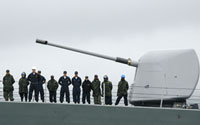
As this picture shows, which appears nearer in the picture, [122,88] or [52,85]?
[122,88]

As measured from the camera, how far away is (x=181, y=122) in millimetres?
12172

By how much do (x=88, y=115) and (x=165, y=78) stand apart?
246 cm

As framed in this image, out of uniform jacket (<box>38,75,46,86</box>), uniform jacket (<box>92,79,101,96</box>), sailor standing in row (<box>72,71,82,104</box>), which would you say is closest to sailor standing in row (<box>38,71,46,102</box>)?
uniform jacket (<box>38,75,46,86</box>)

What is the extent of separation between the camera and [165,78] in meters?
13.3

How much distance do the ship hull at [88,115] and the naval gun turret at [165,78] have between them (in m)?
0.73

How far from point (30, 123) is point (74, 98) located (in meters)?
1.85

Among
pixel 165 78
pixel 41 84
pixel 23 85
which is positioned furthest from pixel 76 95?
pixel 165 78

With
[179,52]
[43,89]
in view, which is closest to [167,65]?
[179,52]

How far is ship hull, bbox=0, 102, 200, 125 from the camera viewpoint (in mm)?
12211

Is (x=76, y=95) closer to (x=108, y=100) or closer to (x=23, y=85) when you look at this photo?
(x=108, y=100)

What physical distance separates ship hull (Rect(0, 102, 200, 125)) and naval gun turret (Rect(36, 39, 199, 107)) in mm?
725

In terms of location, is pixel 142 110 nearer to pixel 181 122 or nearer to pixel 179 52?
pixel 181 122

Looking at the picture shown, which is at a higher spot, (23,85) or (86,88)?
(23,85)

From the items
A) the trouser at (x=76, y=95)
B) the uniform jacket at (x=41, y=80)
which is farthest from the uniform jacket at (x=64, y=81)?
the uniform jacket at (x=41, y=80)
